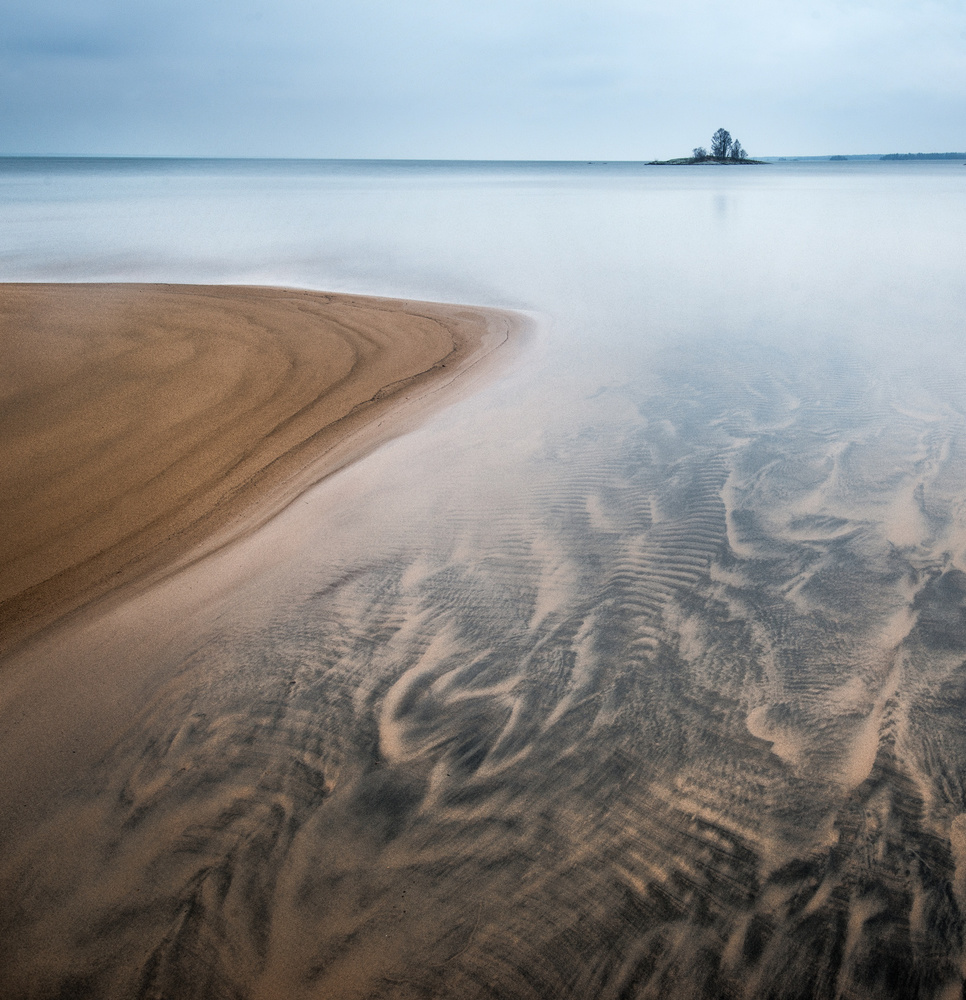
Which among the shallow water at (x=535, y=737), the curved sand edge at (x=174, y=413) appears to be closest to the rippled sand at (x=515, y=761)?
the shallow water at (x=535, y=737)

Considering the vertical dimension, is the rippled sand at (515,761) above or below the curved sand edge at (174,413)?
below

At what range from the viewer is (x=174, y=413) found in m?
5.16

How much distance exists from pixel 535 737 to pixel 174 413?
4128mm

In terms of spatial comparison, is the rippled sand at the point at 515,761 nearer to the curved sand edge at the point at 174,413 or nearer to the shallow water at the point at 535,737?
the shallow water at the point at 535,737

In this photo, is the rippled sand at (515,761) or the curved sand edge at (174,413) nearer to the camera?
the rippled sand at (515,761)

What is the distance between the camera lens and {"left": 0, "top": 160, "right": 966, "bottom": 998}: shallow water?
1.75m

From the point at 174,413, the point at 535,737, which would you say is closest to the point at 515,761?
the point at 535,737

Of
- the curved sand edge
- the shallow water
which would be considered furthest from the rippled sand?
the curved sand edge

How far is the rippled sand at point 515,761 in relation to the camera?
174 cm

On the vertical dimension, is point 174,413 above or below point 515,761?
above

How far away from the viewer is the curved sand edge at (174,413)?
3.54m

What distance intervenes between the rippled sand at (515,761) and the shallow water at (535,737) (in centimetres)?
1

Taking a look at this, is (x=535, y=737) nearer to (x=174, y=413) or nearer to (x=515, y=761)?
(x=515, y=761)

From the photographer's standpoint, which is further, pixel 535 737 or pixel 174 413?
pixel 174 413
